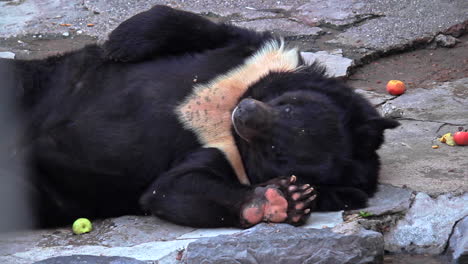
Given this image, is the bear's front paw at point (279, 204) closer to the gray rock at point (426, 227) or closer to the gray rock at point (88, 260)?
the gray rock at point (426, 227)

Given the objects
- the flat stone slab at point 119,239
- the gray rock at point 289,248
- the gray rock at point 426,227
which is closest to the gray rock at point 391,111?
the gray rock at point 426,227

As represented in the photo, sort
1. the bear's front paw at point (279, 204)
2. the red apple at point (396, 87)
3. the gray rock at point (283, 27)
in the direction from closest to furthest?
the bear's front paw at point (279, 204), the red apple at point (396, 87), the gray rock at point (283, 27)

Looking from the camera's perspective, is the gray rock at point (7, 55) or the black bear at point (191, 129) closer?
the black bear at point (191, 129)

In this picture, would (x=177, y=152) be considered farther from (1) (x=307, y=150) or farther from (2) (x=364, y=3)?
(2) (x=364, y=3)

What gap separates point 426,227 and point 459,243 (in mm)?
212

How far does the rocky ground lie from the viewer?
3.06 meters

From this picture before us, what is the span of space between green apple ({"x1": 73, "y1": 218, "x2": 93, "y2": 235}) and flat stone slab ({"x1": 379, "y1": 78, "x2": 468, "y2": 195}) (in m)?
1.43

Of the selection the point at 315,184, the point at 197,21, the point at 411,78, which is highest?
the point at 197,21

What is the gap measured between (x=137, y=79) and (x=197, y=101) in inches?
13.3

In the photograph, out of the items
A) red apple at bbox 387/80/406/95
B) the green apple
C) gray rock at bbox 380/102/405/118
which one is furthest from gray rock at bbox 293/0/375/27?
the green apple

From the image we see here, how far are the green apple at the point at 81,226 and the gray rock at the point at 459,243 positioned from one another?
1.59m

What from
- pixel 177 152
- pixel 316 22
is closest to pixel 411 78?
pixel 316 22

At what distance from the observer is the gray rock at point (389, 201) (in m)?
3.48

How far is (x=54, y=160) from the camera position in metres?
3.79
